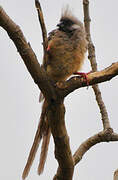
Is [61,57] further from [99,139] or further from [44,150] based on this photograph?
[44,150]

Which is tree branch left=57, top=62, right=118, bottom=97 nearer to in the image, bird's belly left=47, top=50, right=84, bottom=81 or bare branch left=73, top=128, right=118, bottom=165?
bird's belly left=47, top=50, right=84, bottom=81

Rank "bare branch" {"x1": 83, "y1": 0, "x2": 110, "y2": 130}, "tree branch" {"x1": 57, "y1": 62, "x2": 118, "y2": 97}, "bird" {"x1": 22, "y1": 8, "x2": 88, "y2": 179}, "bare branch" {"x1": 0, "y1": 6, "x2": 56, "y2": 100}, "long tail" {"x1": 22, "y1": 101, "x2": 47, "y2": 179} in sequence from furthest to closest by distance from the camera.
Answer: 1. "bare branch" {"x1": 83, "y1": 0, "x2": 110, "y2": 130}
2. "long tail" {"x1": 22, "y1": 101, "x2": 47, "y2": 179}
3. "bird" {"x1": 22, "y1": 8, "x2": 88, "y2": 179}
4. "tree branch" {"x1": 57, "y1": 62, "x2": 118, "y2": 97}
5. "bare branch" {"x1": 0, "y1": 6, "x2": 56, "y2": 100}

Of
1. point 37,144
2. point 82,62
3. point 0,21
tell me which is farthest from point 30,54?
point 37,144

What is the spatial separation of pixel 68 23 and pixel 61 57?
0.49 meters

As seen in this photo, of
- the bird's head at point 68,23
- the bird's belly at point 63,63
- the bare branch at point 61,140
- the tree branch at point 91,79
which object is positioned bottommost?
the bare branch at point 61,140

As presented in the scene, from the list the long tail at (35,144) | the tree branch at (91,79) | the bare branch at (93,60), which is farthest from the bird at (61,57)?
the tree branch at (91,79)

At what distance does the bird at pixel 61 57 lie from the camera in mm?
2527

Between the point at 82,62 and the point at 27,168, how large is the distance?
1.06 metres

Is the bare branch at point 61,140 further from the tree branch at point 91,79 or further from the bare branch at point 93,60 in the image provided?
the bare branch at point 93,60

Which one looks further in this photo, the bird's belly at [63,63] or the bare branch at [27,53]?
the bird's belly at [63,63]

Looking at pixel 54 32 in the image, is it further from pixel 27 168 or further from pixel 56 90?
pixel 27 168

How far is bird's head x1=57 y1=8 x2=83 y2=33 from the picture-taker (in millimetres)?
2766

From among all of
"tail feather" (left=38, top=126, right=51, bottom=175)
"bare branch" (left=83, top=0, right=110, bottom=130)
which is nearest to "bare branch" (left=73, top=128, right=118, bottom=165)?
"bare branch" (left=83, top=0, right=110, bottom=130)

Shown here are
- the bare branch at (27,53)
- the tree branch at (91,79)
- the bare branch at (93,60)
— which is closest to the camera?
the bare branch at (27,53)
